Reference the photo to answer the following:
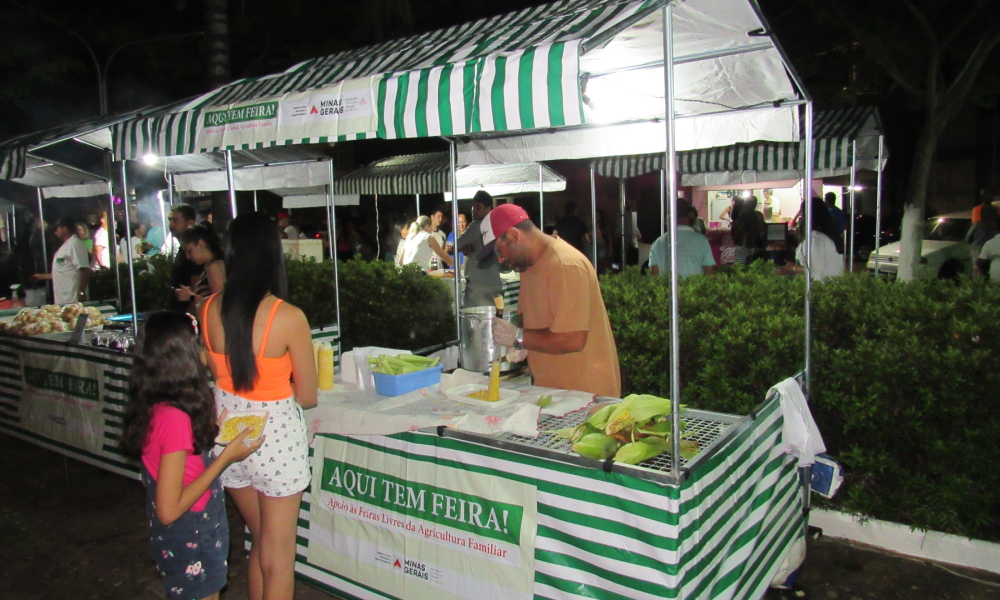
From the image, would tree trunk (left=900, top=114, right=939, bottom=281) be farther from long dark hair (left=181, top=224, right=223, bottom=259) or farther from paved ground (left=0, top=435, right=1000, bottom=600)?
long dark hair (left=181, top=224, right=223, bottom=259)

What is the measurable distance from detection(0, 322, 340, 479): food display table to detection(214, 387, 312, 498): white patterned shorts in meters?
2.43

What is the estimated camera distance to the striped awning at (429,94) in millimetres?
2838

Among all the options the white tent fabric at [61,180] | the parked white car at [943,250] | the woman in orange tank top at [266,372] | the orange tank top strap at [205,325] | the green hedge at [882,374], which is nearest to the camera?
the woman in orange tank top at [266,372]

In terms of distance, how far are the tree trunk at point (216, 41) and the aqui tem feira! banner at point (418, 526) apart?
29.3 feet

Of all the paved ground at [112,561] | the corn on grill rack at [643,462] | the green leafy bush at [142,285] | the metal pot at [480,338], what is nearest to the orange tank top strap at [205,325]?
the corn on grill rack at [643,462]

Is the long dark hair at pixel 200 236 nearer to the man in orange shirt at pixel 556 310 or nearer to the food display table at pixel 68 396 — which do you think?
the food display table at pixel 68 396

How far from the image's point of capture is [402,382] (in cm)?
348

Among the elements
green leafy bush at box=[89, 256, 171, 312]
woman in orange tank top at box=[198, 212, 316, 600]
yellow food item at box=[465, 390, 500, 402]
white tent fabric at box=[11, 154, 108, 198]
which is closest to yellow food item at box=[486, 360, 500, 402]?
yellow food item at box=[465, 390, 500, 402]

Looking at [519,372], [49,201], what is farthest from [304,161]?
[49,201]

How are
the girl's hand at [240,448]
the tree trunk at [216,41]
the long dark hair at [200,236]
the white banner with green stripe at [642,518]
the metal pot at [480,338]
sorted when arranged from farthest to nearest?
the tree trunk at [216,41], the long dark hair at [200,236], the metal pot at [480,338], the girl's hand at [240,448], the white banner with green stripe at [642,518]

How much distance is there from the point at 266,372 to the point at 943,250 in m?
14.7

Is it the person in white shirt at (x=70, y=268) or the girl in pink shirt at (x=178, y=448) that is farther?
the person in white shirt at (x=70, y=268)

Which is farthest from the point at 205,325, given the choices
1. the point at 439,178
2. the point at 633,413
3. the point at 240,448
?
the point at 439,178

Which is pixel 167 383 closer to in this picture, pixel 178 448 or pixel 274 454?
pixel 178 448
